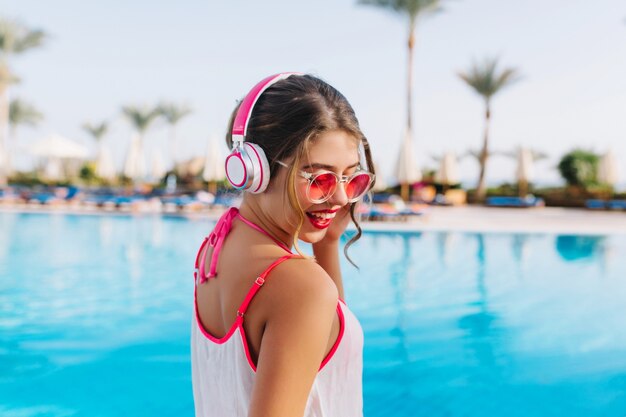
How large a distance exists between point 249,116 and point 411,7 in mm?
29228

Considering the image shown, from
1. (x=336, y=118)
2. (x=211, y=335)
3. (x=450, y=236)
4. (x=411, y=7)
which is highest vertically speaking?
(x=411, y=7)

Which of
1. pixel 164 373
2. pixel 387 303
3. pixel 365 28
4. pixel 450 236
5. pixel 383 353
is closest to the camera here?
pixel 164 373

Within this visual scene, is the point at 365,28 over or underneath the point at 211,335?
over

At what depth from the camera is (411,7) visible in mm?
27859

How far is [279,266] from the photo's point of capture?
763mm

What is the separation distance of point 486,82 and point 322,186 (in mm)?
30700

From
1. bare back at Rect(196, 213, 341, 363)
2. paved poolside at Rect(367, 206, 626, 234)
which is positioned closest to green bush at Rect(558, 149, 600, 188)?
paved poolside at Rect(367, 206, 626, 234)

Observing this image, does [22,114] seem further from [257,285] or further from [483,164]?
[257,285]

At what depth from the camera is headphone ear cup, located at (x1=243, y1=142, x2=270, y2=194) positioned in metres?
0.91

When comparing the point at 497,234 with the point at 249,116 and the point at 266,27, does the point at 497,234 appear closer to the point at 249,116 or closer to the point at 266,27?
the point at 249,116

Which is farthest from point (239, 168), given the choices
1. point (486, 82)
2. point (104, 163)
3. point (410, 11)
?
point (486, 82)

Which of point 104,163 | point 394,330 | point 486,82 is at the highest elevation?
point 486,82

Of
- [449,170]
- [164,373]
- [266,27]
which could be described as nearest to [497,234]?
[164,373]

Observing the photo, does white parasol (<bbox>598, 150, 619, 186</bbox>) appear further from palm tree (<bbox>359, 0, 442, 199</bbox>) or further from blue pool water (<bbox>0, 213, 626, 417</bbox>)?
blue pool water (<bbox>0, 213, 626, 417</bbox>)
